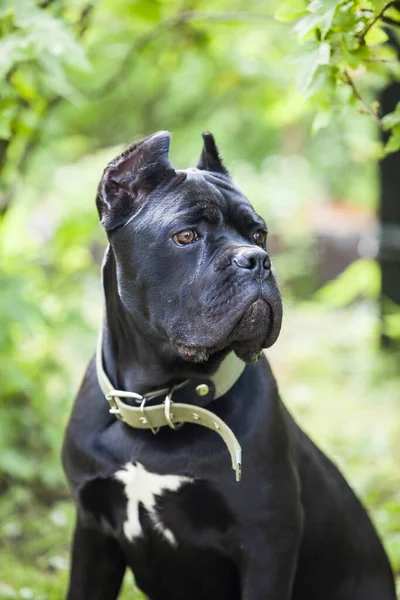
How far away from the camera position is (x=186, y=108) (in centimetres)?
720

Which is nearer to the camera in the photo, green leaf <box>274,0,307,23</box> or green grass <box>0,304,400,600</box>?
green leaf <box>274,0,307,23</box>

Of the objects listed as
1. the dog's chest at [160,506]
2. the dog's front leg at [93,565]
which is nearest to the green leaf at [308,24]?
the dog's chest at [160,506]

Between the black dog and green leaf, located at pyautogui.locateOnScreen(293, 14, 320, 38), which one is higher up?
green leaf, located at pyautogui.locateOnScreen(293, 14, 320, 38)

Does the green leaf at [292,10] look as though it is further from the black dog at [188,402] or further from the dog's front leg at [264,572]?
the dog's front leg at [264,572]

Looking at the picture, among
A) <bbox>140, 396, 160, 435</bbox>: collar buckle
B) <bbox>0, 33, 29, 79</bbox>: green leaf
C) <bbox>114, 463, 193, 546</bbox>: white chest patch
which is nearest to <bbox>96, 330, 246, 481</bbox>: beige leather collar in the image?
<bbox>140, 396, 160, 435</bbox>: collar buckle

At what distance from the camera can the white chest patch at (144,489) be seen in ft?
7.49

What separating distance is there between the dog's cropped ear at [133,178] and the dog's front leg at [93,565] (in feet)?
3.04

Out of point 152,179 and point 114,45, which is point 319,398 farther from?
point 152,179

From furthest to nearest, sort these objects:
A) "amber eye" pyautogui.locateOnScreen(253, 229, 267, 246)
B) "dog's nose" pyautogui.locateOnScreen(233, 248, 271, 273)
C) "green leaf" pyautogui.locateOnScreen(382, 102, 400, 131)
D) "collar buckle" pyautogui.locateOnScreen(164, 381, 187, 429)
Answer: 1. "green leaf" pyautogui.locateOnScreen(382, 102, 400, 131)
2. "amber eye" pyautogui.locateOnScreen(253, 229, 267, 246)
3. "collar buckle" pyautogui.locateOnScreen(164, 381, 187, 429)
4. "dog's nose" pyautogui.locateOnScreen(233, 248, 271, 273)

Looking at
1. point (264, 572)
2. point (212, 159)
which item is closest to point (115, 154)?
point (212, 159)

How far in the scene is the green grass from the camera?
11.7 feet

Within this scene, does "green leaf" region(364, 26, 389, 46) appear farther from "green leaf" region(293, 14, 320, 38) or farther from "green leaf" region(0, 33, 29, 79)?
"green leaf" region(0, 33, 29, 79)

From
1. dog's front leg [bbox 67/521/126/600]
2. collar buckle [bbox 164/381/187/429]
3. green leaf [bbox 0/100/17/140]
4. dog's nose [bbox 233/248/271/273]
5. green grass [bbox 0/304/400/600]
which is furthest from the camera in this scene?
green grass [bbox 0/304/400/600]

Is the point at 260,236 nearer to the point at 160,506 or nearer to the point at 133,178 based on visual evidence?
the point at 133,178
